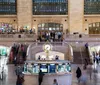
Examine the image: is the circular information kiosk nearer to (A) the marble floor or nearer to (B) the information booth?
(B) the information booth

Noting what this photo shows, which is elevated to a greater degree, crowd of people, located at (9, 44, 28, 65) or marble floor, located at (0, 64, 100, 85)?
crowd of people, located at (9, 44, 28, 65)

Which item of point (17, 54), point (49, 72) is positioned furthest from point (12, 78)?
point (17, 54)

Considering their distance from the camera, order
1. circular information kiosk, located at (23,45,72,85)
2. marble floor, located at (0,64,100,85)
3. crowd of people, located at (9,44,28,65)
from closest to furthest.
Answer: circular information kiosk, located at (23,45,72,85), marble floor, located at (0,64,100,85), crowd of people, located at (9,44,28,65)

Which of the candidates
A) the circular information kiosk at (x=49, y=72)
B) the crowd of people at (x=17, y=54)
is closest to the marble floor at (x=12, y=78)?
the circular information kiosk at (x=49, y=72)

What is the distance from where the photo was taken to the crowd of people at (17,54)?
146 ft

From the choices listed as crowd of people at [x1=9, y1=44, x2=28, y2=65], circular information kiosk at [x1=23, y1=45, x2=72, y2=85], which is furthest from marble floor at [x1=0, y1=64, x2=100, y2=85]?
crowd of people at [x1=9, y1=44, x2=28, y2=65]

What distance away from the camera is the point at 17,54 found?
4703 cm

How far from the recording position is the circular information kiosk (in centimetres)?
3269

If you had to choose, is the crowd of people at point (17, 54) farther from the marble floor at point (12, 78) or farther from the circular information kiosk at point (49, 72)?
the circular information kiosk at point (49, 72)

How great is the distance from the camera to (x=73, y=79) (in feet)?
118

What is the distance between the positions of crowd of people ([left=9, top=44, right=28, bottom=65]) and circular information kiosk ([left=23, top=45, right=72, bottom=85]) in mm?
10469

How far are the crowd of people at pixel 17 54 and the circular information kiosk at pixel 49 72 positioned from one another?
1047 centimetres

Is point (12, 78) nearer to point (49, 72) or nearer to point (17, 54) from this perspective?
point (49, 72)

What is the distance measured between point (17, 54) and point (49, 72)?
570 inches
